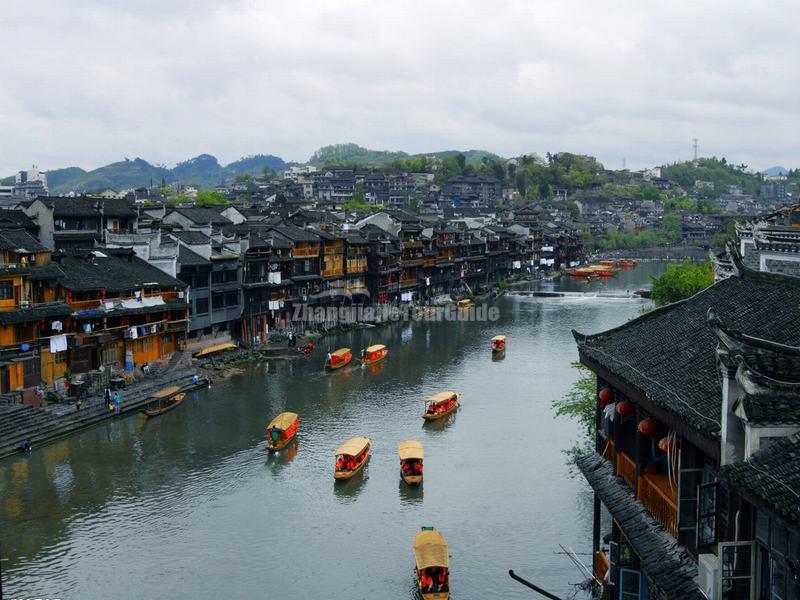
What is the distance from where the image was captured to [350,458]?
89.5 ft

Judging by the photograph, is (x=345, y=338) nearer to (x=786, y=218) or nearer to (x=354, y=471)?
(x=354, y=471)

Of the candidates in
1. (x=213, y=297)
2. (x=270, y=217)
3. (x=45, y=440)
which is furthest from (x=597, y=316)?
(x=45, y=440)

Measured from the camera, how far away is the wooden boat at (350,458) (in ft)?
88.6

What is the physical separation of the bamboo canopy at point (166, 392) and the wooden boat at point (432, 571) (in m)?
18.4

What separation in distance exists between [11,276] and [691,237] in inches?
5028

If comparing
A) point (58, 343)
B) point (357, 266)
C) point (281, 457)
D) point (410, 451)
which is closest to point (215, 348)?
point (58, 343)

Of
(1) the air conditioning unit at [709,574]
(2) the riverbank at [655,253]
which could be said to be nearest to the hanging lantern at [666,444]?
(1) the air conditioning unit at [709,574]

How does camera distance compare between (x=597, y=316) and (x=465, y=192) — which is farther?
(x=465, y=192)

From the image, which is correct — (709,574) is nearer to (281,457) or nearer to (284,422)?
(281,457)

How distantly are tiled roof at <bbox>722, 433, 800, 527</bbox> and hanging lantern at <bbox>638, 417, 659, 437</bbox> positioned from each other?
12.3 ft

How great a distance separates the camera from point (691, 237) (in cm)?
14375

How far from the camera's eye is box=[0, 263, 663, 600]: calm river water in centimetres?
2058

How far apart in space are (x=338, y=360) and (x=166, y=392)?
11.3 m

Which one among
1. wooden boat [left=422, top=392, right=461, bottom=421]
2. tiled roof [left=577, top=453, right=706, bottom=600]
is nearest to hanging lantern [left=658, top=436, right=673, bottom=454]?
tiled roof [left=577, top=453, right=706, bottom=600]
